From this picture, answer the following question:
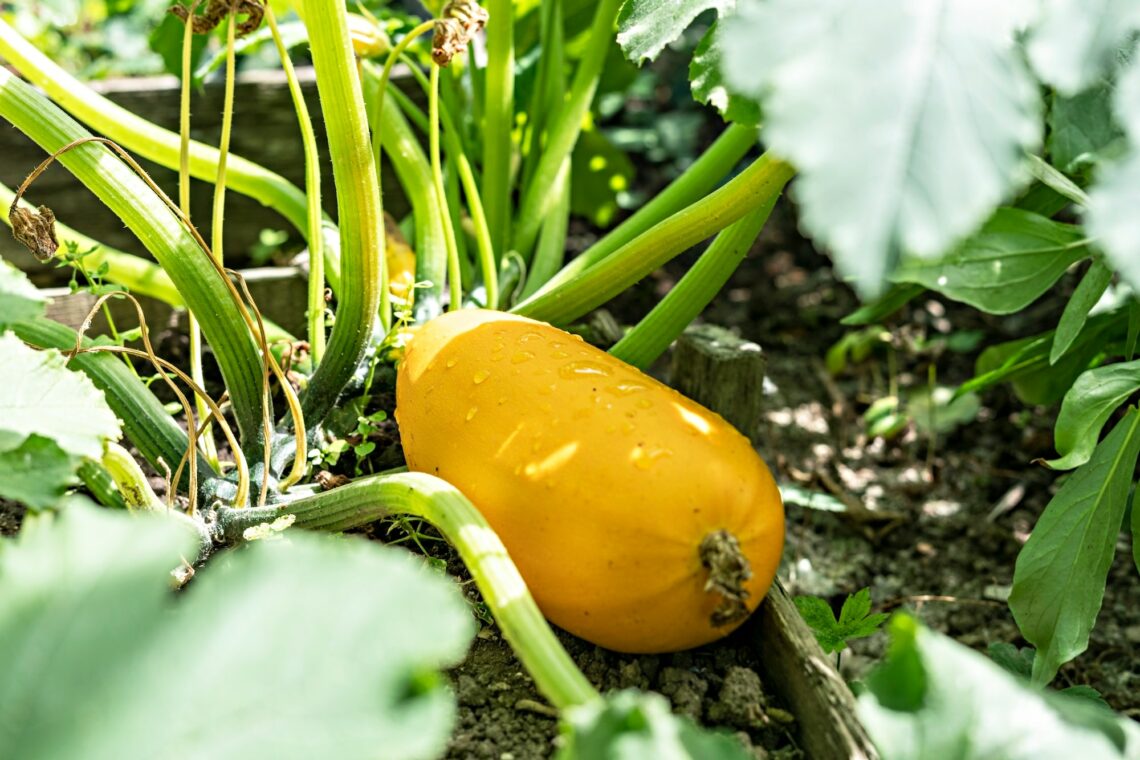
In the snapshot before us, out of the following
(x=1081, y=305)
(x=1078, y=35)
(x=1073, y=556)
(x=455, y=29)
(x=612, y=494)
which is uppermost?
(x=1078, y=35)

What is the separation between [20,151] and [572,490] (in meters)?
1.41

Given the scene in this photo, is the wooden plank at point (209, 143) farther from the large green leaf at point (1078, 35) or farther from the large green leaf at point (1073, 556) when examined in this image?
the large green leaf at point (1078, 35)

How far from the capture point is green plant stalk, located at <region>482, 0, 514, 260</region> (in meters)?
1.53

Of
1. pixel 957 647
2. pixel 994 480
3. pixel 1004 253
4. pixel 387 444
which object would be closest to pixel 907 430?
pixel 994 480

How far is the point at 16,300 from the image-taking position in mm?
807

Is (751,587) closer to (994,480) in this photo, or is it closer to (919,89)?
(919,89)

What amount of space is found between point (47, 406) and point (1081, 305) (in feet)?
3.28

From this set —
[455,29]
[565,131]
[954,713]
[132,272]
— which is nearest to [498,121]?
[565,131]

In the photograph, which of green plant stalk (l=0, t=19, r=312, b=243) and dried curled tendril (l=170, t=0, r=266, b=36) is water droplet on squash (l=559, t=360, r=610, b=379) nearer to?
green plant stalk (l=0, t=19, r=312, b=243)

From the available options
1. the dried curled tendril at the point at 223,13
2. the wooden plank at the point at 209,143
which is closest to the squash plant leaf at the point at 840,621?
the dried curled tendril at the point at 223,13

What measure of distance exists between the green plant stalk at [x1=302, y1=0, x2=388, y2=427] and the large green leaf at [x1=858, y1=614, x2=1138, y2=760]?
74 centimetres

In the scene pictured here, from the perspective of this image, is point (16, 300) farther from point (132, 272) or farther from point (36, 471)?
point (132, 272)

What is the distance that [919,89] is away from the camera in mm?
640

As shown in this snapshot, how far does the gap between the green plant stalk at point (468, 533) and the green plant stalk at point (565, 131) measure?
0.69m
